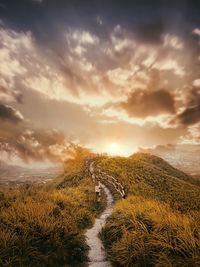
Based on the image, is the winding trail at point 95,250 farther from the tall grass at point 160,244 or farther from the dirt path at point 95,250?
the tall grass at point 160,244

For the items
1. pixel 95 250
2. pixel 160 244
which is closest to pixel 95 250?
pixel 95 250

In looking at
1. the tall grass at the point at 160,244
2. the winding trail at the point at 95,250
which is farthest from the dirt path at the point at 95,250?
the tall grass at the point at 160,244

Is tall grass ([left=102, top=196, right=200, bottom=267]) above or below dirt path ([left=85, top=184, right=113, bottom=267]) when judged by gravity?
above

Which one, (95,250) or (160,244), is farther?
(95,250)

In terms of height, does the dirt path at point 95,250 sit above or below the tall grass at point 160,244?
below

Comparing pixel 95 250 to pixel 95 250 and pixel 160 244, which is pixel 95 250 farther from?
pixel 160 244

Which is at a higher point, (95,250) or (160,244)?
(160,244)

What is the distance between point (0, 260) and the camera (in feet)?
19.6

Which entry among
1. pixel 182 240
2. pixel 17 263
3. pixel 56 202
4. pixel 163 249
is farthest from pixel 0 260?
pixel 56 202

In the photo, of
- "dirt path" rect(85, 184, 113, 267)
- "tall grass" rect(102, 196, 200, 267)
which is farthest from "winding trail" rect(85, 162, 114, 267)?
"tall grass" rect(102, 196, 200, 267)

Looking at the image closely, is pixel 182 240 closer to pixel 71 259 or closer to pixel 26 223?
pixel 71 259

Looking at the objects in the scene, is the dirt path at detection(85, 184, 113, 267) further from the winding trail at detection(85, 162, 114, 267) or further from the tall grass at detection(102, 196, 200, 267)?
the tall grass at detection(102, 196, 200, 267)

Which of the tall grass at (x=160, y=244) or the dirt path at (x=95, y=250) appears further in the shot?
Answer: the dirt path at (x=95, y=250)

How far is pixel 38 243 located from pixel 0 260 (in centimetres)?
176
